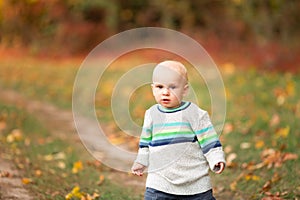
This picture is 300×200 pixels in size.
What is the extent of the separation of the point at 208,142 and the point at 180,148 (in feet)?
0.61

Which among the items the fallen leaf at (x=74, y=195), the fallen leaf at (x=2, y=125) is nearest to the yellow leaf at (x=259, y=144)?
the fallen leaf at (x=74, y=195)

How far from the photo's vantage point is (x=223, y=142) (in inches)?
299

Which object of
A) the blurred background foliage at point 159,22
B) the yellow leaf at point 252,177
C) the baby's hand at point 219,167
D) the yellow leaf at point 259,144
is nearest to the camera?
the baby's hand at point 219,167

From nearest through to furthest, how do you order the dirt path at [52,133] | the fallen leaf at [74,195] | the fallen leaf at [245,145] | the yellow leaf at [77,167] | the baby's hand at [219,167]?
the baby's hand at [219,167] < the fallen leaf at [74,195] < the dirt path at [52,133] < the yellow leaf at [77,167] < the fallen leaf at [245,145]

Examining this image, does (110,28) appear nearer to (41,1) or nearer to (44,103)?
(41,1)

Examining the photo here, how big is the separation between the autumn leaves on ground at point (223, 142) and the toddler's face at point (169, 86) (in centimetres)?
152

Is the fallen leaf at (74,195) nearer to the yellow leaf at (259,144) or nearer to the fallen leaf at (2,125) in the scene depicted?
the yellow leaf at (259,144)

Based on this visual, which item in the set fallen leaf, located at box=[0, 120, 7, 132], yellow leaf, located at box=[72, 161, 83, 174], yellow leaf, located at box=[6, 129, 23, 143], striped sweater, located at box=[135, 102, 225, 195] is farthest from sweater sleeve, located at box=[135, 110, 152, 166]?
fallen leaf, located at box=[0, 120, 7, 132]

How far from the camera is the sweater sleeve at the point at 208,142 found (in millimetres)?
3719

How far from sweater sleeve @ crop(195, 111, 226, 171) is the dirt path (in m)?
1.76

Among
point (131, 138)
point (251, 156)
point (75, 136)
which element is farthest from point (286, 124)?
point (75, 136)

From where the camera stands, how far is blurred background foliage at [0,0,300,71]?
14.8m

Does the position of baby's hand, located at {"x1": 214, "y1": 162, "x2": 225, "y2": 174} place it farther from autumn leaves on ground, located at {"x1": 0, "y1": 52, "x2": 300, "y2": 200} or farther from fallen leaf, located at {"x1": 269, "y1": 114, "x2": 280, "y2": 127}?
fallen leaf, located at {"x1": 269, "y1": 114, "x2": 280, "y2": 127}

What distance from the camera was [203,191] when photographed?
3.81 metres
